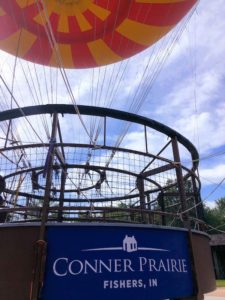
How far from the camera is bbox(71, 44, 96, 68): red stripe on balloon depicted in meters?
7.84

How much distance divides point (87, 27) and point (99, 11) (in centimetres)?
58

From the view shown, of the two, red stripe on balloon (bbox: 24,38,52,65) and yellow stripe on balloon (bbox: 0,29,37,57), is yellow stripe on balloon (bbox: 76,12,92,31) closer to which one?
red stripe on balloon (bbox: 24,38,52,65)

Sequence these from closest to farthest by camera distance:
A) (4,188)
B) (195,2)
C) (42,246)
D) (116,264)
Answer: (42,246) → (116,264) → (195,2) → (4,188)

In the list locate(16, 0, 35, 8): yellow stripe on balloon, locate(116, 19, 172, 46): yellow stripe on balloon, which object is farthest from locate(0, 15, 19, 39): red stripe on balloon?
locate(116, 19, 172, 46): yellow stripe on balloon

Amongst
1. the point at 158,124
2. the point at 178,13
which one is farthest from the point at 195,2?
the point at 158,124

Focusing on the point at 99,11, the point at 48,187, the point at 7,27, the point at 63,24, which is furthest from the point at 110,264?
the point at 7,27

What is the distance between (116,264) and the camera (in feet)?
12.9

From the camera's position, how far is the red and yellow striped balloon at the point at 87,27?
6.71 metres

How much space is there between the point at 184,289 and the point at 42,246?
7.94ft

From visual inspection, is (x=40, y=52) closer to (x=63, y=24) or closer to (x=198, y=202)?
(x=63, y=24)

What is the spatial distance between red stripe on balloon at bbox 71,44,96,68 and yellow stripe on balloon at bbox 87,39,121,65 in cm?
12

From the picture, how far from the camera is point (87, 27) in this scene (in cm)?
741

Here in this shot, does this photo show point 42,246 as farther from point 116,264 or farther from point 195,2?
point 195,2

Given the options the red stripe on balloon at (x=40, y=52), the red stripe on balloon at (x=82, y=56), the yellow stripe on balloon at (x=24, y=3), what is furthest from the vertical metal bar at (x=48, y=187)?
the red stripe on balloon at (x=40, y=52)
